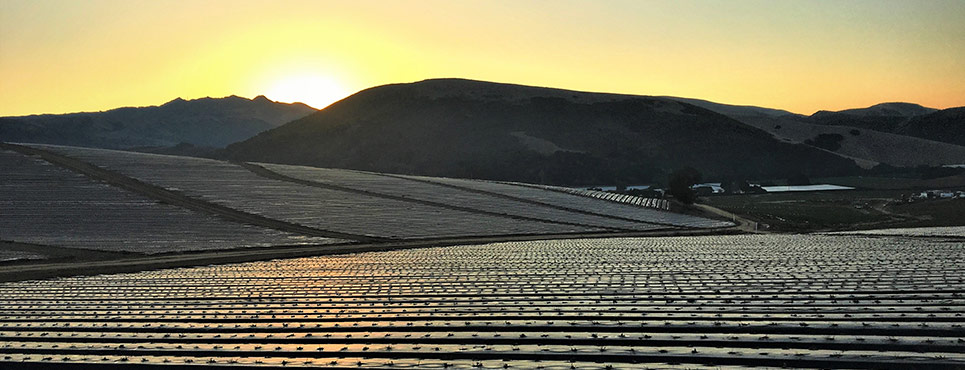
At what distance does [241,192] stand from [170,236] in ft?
72.7

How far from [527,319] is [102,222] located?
165ft

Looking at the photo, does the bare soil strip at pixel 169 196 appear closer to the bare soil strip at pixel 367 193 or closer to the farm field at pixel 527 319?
the bare soil strip at pixel 367 193

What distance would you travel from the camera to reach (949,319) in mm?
13023

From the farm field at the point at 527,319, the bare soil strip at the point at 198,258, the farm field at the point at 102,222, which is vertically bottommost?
the bare soil strip at the point at 198,258

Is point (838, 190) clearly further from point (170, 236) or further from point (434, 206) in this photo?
point (170, 236)

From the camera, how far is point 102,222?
56125mm

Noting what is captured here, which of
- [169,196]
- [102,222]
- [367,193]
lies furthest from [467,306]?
[367,193]

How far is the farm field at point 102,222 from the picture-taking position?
49.1 m

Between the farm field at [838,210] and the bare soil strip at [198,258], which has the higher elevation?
the farm field at [838,210]

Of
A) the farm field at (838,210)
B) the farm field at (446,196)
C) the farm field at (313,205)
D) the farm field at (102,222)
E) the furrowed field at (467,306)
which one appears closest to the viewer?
the furrowed field at (467,306)

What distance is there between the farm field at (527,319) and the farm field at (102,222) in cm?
2317

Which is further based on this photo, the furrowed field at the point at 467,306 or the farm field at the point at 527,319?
the furrowed field at the point at 467,306

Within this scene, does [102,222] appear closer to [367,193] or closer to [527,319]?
[367,193]

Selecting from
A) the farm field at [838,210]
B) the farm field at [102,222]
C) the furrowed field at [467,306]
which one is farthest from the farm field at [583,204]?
the farm field at [102,222]
